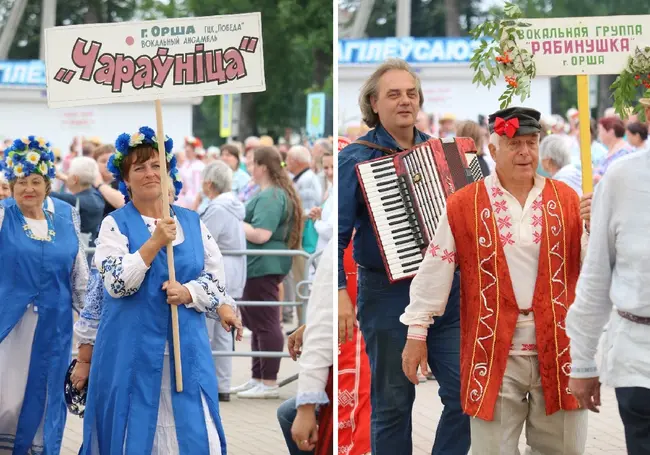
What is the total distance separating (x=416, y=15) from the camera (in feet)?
140

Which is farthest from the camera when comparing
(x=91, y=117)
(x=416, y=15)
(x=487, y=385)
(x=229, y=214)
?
(x=416, y=15)

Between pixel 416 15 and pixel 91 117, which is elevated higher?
pixel 416 15

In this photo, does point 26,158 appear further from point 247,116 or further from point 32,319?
point 247,116

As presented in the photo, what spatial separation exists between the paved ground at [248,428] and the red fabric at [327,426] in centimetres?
404

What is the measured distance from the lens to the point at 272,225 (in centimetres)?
1074

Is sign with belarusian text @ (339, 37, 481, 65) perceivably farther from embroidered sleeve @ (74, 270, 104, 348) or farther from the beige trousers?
the beige trousers

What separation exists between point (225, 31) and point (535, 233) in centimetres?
189

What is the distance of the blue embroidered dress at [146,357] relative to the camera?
567cm

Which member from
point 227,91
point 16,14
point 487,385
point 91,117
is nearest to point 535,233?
point 487,385

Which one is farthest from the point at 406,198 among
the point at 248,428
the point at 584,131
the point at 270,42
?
the point at 270,42

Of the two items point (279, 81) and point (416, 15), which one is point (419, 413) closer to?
point (279, 81)

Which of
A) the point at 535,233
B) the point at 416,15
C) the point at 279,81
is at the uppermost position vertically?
the point at 416,15

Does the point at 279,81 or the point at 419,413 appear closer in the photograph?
the point at 419,413

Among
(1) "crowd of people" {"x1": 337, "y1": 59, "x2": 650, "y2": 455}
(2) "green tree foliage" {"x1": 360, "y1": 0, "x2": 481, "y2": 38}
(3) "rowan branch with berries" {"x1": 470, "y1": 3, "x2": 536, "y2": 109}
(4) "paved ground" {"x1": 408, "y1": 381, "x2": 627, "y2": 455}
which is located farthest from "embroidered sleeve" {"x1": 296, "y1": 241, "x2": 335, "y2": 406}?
(2) "green tree foliage" {"x1": 360, "y1": 0, "x2": 481, "y2": 38}
